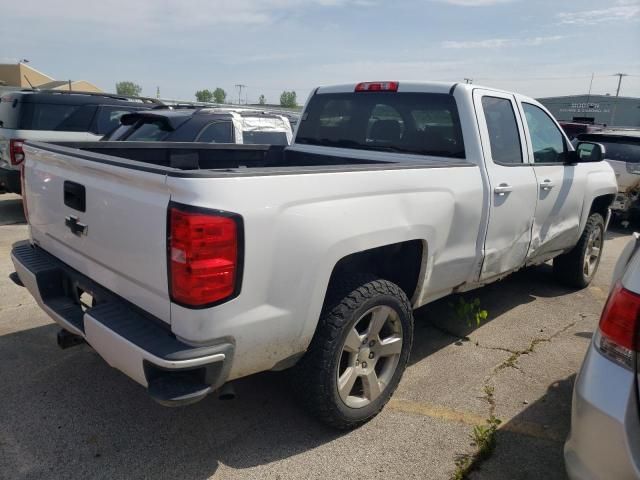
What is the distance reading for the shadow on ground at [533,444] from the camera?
8.54 ft

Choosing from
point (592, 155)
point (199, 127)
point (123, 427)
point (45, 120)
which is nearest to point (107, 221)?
point (123, 427)

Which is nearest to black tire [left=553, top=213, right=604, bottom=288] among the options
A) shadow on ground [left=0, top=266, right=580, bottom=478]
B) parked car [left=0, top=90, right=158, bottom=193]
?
shadow on ground [left=0, top=266, right=580, bottom=478]

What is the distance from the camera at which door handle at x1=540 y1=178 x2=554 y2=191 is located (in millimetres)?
4111

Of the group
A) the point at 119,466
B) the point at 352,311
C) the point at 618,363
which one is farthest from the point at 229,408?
the point at 618,363

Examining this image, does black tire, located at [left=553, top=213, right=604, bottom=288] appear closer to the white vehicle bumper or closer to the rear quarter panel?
the rear quarter panel

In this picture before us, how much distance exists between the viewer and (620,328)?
1.93 m

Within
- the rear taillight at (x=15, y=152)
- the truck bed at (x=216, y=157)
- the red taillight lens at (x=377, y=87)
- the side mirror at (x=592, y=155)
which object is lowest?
the rear taillight at (x=15, y=152)

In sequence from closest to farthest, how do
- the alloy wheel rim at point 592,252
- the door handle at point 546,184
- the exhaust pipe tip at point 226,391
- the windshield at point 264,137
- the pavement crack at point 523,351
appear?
the exhaust pipe tip at point 226,391 < the pavement crack at point 523,351 < the door handle at point 546,184 < the alloy wheel rim at point 592,252 < the windshield at point 264,137

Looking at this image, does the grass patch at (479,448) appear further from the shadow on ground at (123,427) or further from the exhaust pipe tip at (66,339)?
the exhaust pipe tip at (66,339)

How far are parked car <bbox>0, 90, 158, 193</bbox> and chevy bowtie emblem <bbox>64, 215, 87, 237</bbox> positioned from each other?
530 centimetres

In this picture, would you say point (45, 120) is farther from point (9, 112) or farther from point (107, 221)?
point (107, 221)

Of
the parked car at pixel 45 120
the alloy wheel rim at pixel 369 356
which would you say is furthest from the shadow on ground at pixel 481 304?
the parked car at pixel 45 120

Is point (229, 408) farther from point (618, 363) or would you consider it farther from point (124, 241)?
point (618, 363)

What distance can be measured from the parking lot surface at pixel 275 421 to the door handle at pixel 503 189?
1.23 metres
